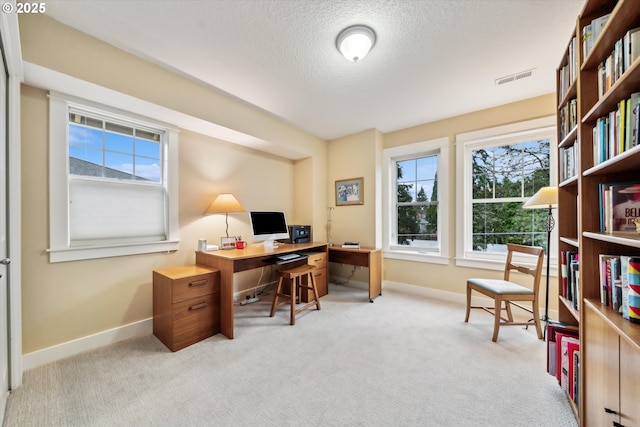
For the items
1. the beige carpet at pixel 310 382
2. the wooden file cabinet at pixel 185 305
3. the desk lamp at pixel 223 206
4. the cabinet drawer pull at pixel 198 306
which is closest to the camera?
the beige carpet at pixel 310 382

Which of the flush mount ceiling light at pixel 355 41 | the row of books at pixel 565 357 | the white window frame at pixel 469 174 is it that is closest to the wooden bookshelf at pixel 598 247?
the row of books at pixel 565 357

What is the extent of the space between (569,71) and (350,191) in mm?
2671

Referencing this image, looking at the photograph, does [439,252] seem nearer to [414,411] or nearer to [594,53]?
[414,411]

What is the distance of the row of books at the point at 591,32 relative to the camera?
1149 millimetres

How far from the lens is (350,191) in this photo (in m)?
3.88

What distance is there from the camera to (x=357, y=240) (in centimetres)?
379

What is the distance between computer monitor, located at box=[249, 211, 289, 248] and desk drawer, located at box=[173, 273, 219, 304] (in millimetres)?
805

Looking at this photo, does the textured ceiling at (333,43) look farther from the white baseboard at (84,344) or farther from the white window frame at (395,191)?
the white baseboard at (84,344)

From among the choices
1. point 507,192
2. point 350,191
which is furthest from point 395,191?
point 507,192

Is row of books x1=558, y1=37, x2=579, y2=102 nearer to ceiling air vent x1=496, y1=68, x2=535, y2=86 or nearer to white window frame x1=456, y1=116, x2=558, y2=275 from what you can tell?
ceiling air vent x1=496, y1=68, x2=535, y2=86

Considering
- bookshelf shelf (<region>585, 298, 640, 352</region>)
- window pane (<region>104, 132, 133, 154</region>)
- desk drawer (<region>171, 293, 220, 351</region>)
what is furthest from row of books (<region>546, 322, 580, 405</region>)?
window pane (<region>104, 132, 133, 154</region>)

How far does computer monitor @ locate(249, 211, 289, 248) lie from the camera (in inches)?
119

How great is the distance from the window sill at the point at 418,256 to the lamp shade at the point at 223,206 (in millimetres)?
A: 2335

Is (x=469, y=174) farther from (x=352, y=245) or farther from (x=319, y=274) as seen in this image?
(x=319, y=274)
